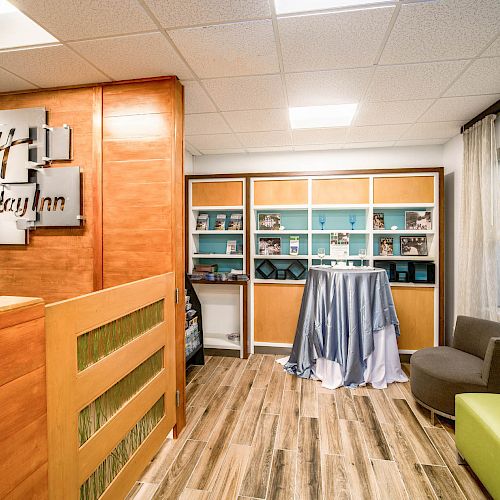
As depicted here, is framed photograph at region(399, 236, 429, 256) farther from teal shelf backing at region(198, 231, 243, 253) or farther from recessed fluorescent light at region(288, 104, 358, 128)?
teal shelf backing at region(198, 231, 243, 253)

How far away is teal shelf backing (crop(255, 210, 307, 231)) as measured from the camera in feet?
15.0

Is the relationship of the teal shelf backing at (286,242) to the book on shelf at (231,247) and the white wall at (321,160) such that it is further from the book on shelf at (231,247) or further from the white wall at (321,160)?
the white wall at (321,160)

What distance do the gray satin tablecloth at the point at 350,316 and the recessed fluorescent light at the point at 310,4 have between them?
2.28 meters

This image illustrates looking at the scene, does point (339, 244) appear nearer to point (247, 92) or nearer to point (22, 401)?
point (247, 92)

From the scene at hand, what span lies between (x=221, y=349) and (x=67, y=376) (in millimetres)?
3094

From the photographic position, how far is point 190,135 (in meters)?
3.84

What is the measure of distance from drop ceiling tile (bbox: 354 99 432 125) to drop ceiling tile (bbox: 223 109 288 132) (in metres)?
0.74

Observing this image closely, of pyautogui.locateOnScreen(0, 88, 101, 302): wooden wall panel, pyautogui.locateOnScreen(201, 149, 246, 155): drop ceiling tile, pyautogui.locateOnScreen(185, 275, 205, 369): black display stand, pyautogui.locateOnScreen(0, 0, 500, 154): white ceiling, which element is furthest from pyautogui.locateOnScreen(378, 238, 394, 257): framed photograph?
pyautogui.locateOnScreen(0, 88, 101, 302): wooden wall panel

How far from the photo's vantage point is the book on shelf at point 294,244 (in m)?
4.50

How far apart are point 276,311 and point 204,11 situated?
338 cm

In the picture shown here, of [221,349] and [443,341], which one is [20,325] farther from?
[443,341]

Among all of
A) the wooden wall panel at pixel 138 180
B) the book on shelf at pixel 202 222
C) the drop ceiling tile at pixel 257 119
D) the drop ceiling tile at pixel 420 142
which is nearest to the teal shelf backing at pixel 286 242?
the book on shelf at pixel 202 222

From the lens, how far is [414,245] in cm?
425

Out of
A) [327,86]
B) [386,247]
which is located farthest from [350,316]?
[327,86]
